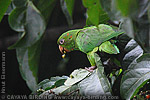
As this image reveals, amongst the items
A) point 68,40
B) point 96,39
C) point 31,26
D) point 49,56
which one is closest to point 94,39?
point 96,39

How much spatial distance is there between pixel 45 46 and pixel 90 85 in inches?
63.1

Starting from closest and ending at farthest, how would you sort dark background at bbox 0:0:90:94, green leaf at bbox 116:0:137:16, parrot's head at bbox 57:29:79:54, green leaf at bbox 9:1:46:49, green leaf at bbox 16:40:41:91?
green leaf at bbox 116:0:137:16 → green leaf at bbox 9:1:46:49 → green leaf at bbox 16:40:41:91 → parrot's head at bbox 57:29:79:54 → dark background at bbox 0:0:90:94

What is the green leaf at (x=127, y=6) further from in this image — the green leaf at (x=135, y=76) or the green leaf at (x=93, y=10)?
the green leaf at (x=135, y=76)

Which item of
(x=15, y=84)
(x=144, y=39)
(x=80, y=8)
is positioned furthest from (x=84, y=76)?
(x=15, y=84)

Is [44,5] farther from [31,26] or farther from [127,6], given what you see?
[127,6]

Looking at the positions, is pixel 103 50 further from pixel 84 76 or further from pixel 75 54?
pixel 75 54

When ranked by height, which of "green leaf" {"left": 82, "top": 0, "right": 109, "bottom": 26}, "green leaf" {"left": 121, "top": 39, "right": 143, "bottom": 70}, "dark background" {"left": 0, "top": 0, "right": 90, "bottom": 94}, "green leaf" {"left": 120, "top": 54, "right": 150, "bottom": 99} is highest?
"green leaf" {"left": 82, "top": 0, "right": 109, "bottom": 26}

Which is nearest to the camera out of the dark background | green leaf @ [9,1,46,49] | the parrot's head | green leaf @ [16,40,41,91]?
green leaf @ [9,1,46,49]

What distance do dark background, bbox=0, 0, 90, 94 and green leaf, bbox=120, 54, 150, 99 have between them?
130 centimetres

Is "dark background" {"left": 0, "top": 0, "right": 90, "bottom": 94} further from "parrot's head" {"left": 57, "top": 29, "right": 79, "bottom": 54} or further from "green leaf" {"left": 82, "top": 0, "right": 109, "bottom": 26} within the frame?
"green leaf" {"left": 82, "top": 0, "right": 109, "bottom": 26}

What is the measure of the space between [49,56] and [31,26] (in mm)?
1660

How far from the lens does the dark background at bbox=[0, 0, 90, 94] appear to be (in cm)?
189

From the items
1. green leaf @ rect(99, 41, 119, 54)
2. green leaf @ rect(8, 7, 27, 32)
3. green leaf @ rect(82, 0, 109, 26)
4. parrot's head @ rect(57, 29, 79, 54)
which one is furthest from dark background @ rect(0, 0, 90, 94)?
green leaf @ rect(82, 0, 109, 26)

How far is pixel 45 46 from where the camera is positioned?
6.86 feet
